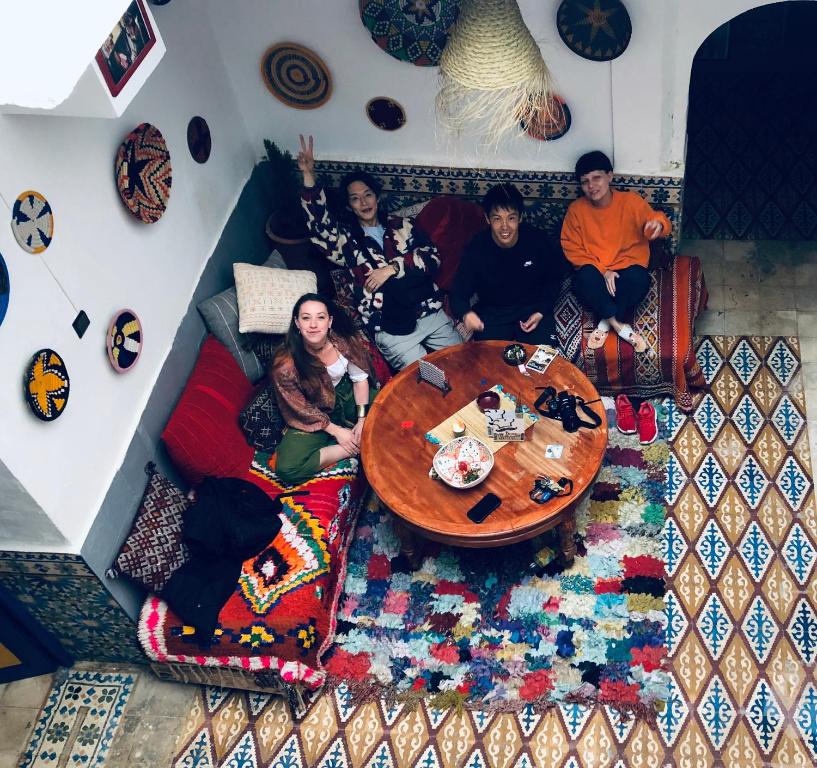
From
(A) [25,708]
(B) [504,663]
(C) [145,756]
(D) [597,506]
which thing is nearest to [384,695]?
(B) [504,663]

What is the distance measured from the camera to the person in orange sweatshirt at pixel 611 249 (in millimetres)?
5055

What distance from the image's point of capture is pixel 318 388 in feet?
15.7

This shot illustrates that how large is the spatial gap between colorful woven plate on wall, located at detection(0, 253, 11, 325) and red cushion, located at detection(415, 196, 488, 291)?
105 inches

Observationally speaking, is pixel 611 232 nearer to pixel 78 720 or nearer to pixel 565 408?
pixel 565 408

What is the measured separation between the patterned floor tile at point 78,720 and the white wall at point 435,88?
3.30m

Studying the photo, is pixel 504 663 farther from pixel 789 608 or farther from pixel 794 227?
pixel 794 227

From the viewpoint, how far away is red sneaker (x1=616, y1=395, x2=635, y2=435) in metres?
5.07

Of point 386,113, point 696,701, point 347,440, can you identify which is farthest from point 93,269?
point 696,701

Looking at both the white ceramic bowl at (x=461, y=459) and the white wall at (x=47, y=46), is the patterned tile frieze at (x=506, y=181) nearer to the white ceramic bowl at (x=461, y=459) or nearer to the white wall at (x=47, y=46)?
the white ceramic bowl at (x=461, y=459)

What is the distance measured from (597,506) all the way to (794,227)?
2.64 m

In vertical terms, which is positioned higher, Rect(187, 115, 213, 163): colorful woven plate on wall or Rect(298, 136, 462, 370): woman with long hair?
Rect(187, 115, 213, 163): colorful woven plate on wall

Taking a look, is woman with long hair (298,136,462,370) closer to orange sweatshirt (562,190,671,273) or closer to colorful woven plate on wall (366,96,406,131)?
colorful woven plate on wall (366,96,406,131)

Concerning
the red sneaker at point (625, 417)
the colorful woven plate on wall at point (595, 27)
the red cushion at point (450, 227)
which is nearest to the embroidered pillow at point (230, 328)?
the red cushion at point (450, 227)

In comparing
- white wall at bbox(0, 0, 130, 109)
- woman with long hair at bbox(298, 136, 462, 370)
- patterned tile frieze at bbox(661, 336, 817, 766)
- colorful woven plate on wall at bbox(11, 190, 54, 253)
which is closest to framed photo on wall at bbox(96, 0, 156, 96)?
white wall at bbox(0, 0, 130, 109)
